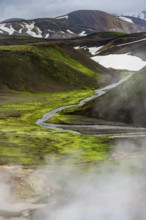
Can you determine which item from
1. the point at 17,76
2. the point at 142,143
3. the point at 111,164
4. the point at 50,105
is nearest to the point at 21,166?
the point at 111,164

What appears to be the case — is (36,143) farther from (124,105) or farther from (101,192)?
(124,105)

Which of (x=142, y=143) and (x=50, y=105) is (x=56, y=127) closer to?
(x=142, y=143)

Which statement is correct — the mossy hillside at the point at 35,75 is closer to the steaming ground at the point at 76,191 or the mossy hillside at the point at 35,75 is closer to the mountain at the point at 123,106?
the mountain at the point at 123,106

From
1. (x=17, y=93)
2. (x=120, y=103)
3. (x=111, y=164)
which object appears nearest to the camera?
(x=111, y=164)

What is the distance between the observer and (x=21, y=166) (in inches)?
2037

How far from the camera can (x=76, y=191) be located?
41750mm

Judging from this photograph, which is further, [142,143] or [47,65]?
[47,65]

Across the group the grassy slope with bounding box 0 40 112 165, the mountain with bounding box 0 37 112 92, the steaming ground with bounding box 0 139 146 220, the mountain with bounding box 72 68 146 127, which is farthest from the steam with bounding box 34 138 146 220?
the mountain with bounding box 0 37 112 92

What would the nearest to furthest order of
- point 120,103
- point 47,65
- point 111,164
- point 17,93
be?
point 111,164, point 120,103, point 17,93, point 47,65

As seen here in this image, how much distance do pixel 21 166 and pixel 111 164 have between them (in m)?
10.2

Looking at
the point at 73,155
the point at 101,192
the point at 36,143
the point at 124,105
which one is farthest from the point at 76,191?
the point at 124,105

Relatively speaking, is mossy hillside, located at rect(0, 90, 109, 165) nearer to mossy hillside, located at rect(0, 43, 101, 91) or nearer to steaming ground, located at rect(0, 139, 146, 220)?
steaming ground, located at rect(0, 139, 146, 220)

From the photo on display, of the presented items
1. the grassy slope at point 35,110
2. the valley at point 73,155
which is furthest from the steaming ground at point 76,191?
the grassy slope at point 35,110

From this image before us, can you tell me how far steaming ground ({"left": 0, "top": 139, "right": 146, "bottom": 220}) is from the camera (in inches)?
1401
